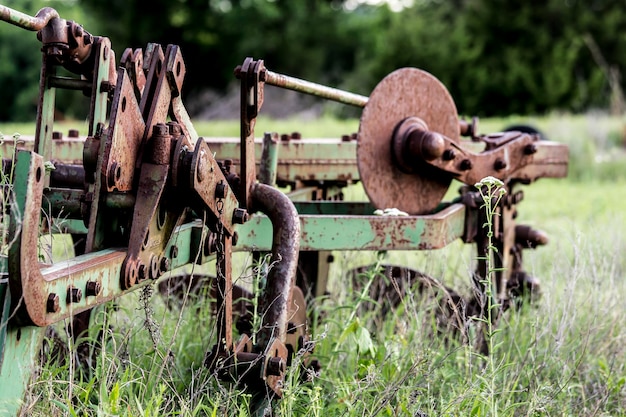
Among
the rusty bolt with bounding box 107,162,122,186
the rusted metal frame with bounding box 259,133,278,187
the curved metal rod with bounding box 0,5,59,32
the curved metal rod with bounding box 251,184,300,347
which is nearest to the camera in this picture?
the rusty bolt with bounding box 107,162,122,186

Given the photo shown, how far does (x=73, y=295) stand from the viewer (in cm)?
215

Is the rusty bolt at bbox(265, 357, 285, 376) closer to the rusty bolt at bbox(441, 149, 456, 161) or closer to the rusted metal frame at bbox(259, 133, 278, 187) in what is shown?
the rusted metal frame at bbox(259, 133, 278, 187)

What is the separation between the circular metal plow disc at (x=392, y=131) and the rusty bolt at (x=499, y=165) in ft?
0.67

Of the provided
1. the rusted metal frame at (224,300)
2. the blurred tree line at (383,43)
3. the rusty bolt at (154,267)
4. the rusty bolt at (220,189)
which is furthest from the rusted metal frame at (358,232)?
the blurred tree line at (383,43)

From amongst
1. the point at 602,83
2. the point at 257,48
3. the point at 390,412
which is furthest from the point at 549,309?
the point at 257,48

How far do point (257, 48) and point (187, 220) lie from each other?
32.5 m

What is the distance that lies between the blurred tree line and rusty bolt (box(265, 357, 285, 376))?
22.6 meters

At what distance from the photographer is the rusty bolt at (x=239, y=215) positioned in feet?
8.97

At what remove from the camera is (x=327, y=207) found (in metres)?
3.76

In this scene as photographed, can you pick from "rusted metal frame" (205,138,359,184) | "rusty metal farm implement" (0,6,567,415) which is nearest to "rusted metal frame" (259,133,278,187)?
"rusty metal farm implement" (0,6,567,415)

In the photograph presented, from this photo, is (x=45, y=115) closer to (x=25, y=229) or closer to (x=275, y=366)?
(x=25, y=229)

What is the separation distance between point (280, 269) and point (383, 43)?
98.1 ft

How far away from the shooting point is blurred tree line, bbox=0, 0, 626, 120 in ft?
91.4

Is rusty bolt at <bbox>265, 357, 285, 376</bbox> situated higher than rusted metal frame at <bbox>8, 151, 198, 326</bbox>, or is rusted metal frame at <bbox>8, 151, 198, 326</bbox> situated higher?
rusted metal frame at <bbox>8, 151, 198, 326</bbox>
